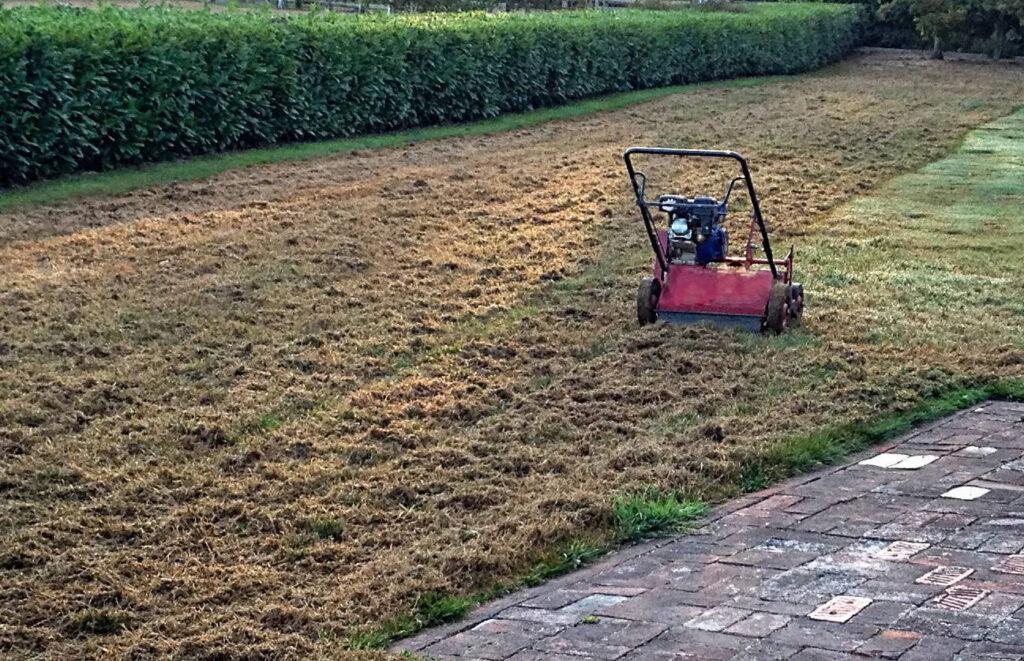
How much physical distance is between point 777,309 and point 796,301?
0.34 meters

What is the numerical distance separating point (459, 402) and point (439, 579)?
224cm

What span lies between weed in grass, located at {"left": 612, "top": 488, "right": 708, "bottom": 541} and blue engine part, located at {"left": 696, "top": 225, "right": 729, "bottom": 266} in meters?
2.68

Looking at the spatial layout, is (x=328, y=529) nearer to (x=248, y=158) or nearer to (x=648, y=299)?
(x=648, y=299)

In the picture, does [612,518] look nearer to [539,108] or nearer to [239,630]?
[239,630]

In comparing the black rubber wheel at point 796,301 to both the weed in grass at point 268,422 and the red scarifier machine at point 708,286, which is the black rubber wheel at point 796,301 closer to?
the red scarifier machine at point 708,286

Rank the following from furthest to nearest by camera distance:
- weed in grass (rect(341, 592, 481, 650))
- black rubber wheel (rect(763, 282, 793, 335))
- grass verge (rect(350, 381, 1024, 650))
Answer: black rubber wheel (rect(763, 282, 793, 335)), grass verge (rect(350, 381, 1024, 650)), weed in grass (rect(341, 592, 481, 650))

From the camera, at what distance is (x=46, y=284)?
9250 millimetres

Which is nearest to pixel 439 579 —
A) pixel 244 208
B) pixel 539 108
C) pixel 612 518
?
pixel 612 518

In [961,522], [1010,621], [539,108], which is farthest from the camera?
[539,108]

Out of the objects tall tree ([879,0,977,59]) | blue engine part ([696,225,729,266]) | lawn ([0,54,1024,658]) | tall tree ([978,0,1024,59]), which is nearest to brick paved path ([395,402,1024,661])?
lawn ([0,54,1024,658])

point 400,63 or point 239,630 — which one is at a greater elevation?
point 400,63

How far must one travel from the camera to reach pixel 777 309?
799 cm

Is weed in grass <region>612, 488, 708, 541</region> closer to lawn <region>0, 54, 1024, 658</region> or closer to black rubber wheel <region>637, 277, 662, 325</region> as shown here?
lawn <region>0, 54, 1024, 658</region>

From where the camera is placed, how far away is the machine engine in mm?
7836
